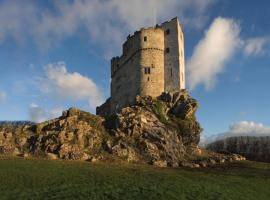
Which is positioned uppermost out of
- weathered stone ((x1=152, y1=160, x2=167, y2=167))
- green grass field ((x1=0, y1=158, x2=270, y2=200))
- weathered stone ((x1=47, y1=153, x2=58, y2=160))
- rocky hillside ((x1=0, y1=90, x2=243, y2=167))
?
rocky hillside ((x1=0, y1=90, x2=243, y2=167))

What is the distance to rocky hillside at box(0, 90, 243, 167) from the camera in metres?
58.6

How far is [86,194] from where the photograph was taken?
34156mm

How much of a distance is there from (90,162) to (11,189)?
20431 millimetres

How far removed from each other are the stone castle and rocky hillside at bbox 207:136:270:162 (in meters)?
31.6

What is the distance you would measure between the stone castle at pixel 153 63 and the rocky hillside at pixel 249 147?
31.6m

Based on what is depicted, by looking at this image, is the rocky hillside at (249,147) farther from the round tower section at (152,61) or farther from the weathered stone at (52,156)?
the weathered stone at (52,156)

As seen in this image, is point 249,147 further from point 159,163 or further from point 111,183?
point 111,183

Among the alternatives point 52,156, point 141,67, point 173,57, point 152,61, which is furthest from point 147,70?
point 52,156

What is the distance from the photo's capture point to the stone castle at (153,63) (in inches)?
3319

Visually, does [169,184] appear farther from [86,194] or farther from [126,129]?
[126,129]

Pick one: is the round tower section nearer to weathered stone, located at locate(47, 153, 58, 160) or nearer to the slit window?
the slit window

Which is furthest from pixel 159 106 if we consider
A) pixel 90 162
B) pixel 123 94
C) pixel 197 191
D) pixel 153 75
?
pixel 197 191

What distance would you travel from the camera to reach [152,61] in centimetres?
8531

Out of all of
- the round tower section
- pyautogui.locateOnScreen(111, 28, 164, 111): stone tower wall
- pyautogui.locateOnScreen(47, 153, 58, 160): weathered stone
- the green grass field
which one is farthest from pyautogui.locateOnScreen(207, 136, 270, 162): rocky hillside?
pyautogui.locateOnScreen(47, 153, 58, 160): weathered stone
